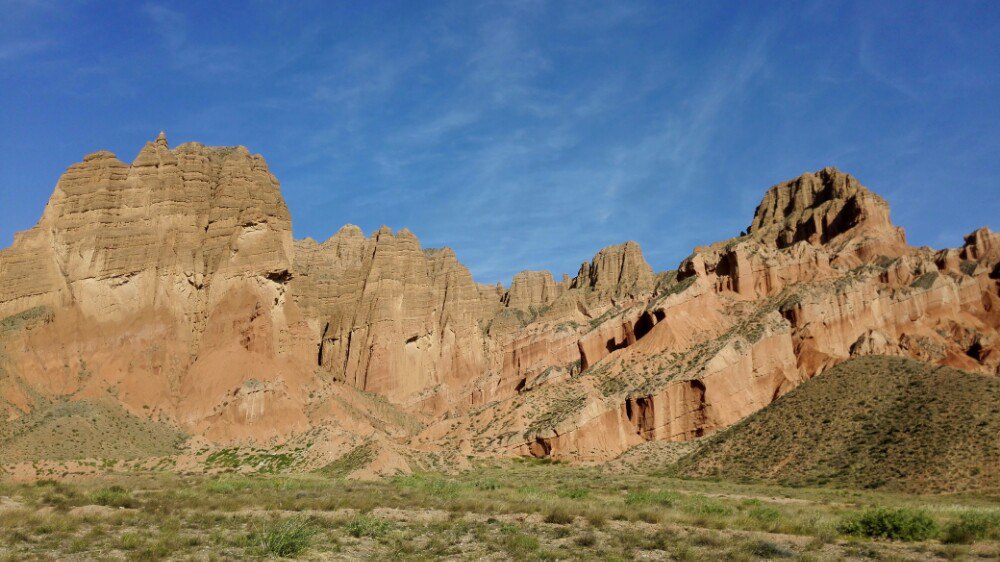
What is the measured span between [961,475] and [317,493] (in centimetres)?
4114

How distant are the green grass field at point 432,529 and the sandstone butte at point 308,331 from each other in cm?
3000

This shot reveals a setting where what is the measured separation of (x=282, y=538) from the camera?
2005 cm

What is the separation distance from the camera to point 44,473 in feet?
188

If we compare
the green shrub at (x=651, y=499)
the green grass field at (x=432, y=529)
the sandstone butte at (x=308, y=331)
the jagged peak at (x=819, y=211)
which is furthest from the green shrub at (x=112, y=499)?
the jagged peak at (x=819, y=211)

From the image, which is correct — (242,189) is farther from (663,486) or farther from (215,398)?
(663,486)

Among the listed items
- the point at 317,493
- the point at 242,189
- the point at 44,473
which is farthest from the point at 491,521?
the point at 242,189

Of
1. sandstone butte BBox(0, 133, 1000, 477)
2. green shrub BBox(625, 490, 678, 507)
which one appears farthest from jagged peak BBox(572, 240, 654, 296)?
green shrub BBox(625, 490, 678, 507)

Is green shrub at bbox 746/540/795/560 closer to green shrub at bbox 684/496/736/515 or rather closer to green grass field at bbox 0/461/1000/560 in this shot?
green grass field at bbox 0/461/1000/560

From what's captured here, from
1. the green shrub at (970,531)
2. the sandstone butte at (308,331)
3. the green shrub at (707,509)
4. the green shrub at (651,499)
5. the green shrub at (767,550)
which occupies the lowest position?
the green shrub at (767,550)

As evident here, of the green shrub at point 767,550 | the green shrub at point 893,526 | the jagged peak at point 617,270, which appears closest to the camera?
the green shrub at point 767,550

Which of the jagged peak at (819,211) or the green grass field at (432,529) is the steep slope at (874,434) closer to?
the green grass field at (432,529)

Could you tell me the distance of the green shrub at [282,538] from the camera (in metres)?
19.4

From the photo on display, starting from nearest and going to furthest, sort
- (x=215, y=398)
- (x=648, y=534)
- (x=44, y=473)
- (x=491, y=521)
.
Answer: (x=648, y=534), (x=491, y=521), (x=44, y=473), (x=215, y=398)

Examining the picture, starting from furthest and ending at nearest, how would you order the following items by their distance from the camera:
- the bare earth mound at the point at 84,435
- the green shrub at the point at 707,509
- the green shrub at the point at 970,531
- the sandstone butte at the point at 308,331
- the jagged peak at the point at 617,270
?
the jagged peak at the point at 617,270
the sandstone butte at the point at 308,331
the bare earth mound at the point at 84,435
the green shrub at the point at 707,509
the green shrub at the point at 970,531
